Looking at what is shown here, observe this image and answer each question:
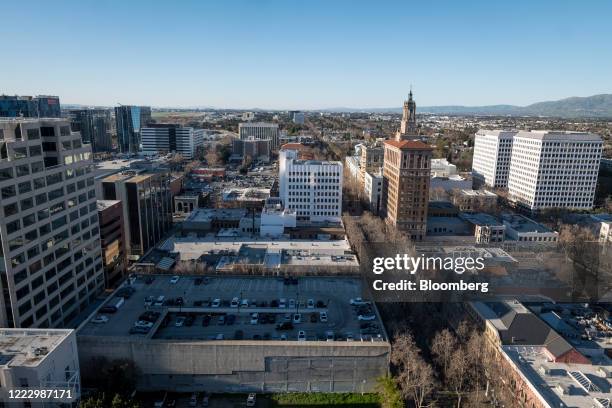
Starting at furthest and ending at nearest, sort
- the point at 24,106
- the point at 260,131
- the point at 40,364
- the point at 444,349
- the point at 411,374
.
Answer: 1. the point at 260,131
2. the point at 24,106
3. the point at 444,349
4. the point at 411,374
5. the point at 40,364

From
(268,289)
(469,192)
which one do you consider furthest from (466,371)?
(469,192)

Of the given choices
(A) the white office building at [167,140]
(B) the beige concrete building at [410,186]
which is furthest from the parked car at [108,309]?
(A) the white office building at [167,140]

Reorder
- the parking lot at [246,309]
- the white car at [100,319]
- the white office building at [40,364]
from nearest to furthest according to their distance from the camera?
the white office building at [40,364] → the parking lot at [246,309] → the white car at [100,319]

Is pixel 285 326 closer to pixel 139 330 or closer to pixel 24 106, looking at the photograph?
pixel 139 330

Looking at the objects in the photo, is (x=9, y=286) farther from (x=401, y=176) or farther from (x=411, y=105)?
(x=411, y=105)

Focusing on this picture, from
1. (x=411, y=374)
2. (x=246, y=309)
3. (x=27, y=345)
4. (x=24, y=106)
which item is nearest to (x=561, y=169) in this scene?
(x=411, y=374)

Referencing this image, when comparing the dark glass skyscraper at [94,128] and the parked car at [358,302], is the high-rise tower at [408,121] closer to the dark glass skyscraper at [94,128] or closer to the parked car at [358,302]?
the parked car at [358,302]
